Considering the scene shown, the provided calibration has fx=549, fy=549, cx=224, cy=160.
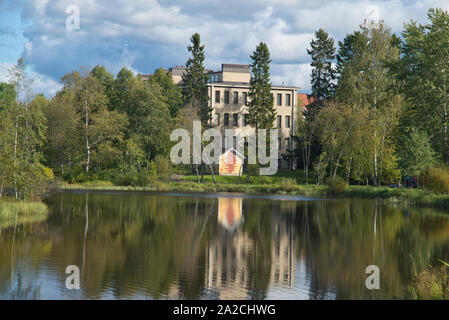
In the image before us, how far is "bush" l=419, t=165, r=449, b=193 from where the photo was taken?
45375 millimetres

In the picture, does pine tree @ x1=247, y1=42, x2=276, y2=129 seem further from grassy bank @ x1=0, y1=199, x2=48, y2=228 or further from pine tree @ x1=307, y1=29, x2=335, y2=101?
grassy bank @ x1=0, y1=199, x2=48, y2=228

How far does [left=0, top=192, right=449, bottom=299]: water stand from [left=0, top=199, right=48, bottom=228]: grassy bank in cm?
97

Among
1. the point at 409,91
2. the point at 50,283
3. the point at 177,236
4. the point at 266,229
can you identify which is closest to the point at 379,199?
the point at 409,91

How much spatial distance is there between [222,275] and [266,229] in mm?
12540

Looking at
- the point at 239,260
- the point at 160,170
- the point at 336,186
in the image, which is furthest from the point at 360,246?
the point at 160,170

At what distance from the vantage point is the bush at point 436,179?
4538 centimetres

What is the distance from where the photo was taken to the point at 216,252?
2238cm

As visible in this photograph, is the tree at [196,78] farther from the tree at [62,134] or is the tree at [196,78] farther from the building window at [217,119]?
the tree at [62,134]

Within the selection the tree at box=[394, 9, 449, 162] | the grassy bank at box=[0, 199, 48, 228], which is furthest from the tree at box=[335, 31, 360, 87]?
the grassy bank at box=[0, 199, 48, 228]

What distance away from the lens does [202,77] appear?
277 feet

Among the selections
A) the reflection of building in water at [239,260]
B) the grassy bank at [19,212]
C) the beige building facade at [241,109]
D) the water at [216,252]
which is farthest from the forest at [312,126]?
the reflection of building in water at [239,260]

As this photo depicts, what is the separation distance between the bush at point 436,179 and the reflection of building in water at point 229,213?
635 inches
